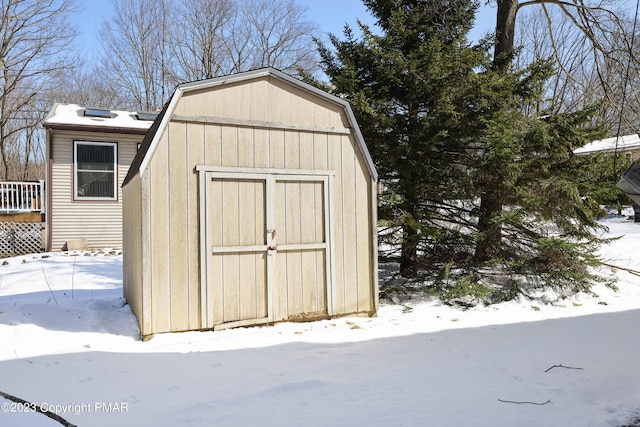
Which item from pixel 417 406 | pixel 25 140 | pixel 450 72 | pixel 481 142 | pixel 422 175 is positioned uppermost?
pixel 25 140

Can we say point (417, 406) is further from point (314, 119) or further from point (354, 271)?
point (314, 119)

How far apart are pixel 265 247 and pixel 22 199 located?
35.3 feet

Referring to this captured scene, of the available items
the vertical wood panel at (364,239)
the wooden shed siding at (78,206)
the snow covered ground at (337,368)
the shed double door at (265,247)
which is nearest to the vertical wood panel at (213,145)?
the shed double door at (265,247)

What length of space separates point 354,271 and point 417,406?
2.65 metres

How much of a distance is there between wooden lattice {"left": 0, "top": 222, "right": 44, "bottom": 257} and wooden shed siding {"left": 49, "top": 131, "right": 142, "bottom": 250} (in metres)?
0.62

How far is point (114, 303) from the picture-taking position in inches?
234

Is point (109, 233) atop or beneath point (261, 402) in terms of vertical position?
atop

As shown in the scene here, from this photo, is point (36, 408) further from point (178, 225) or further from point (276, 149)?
point (276, 149)

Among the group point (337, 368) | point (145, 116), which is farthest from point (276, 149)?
point (145, 116)

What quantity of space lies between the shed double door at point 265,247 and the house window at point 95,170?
8.89 metres

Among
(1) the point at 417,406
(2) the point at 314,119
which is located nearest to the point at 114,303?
(2) the point at 314,119

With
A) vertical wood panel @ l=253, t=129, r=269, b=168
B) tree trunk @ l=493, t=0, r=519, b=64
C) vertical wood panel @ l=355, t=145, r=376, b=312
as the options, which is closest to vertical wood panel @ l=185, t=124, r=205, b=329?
vertical wood panel @ l=253, t=129, r=269, b=168

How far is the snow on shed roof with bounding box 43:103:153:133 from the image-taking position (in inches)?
464

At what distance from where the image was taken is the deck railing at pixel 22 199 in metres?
12.4
